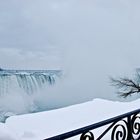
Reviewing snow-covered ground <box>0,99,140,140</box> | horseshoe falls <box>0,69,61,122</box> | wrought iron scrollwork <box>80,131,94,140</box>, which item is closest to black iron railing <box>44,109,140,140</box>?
wrought iron scrollwork <box>80,131,94,140</box>

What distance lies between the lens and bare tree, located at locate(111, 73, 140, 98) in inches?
116

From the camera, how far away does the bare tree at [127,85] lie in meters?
2.94

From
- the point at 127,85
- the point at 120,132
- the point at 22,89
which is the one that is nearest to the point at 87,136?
the point at 120,132

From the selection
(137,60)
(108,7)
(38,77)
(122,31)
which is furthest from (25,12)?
(137,60)

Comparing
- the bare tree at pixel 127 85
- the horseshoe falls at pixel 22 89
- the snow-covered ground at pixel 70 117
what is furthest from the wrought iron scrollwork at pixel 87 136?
the bare tree at pixel 127 85

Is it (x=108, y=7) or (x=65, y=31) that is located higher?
(x=108, y=7)

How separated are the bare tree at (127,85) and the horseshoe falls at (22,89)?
0.80 meters

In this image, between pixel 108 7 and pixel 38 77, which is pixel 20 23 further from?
pixel 108 7

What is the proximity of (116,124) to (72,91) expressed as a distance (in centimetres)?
156

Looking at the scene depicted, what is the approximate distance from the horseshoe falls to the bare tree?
80 centimetres

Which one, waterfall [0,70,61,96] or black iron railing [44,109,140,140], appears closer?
black iron railing [44,109,140,140]

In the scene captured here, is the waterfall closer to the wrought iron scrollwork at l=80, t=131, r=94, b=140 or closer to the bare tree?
the bare tree

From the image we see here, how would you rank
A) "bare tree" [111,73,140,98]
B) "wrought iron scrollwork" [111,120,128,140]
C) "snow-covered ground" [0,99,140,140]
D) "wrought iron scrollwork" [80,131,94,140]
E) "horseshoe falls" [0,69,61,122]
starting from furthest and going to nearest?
"bare tree" [111,73,140,98] < "horseshoe falls" [0,69,61,122] < "snow-covered ground" [0,99,140,140] < "wrought iron scrollwork" [111,120,128,140] < "wrought iron scrollwork" [80,131,94,140]

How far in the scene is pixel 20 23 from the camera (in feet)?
7.60
